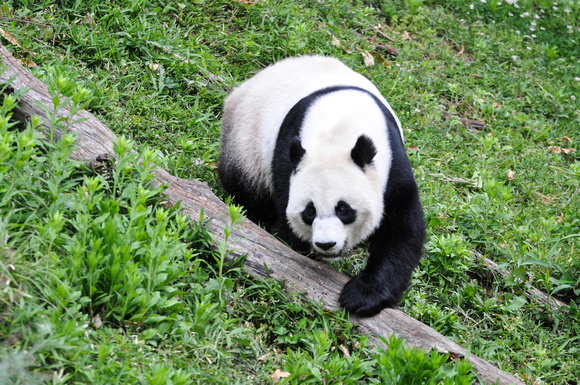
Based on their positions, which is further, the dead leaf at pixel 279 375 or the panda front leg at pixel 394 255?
the panda front leg at pixel 394 255

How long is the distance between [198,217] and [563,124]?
5832mm

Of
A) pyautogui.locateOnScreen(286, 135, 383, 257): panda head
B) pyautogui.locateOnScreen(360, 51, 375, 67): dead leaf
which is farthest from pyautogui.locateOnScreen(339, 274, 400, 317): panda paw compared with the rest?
pyautogui.locateOnScreen(360, 51, 375, 67): dead leaf

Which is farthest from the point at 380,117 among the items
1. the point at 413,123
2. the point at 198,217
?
the point at 413,123

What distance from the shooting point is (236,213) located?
372 cm

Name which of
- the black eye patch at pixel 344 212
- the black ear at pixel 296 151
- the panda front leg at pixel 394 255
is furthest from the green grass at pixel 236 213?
the black ear at pixel 296 151

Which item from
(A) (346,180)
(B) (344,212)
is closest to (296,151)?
(A) (346,180)

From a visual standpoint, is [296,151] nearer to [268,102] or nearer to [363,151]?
[363,151]

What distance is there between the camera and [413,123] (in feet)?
23.4

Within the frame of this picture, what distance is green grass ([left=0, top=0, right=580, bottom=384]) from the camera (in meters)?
3.23

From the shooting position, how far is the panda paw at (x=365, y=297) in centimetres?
414

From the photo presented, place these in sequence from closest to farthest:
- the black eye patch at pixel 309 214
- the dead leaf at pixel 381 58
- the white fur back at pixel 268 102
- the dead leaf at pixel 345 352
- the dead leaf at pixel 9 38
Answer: the dead leaf at pixel 345 352
the black eye patch at pixel 309 214
the white fur back at pixel 268 102
the dead leaf at pixel 9 38
the dead leaf at pixel 381 58

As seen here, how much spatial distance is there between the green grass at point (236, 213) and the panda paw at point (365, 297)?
5.6 inches

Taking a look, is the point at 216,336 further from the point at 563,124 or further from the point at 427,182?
the point at 563,124

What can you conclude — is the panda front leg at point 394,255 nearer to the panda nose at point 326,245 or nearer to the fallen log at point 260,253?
the fallen log at point 260,253
